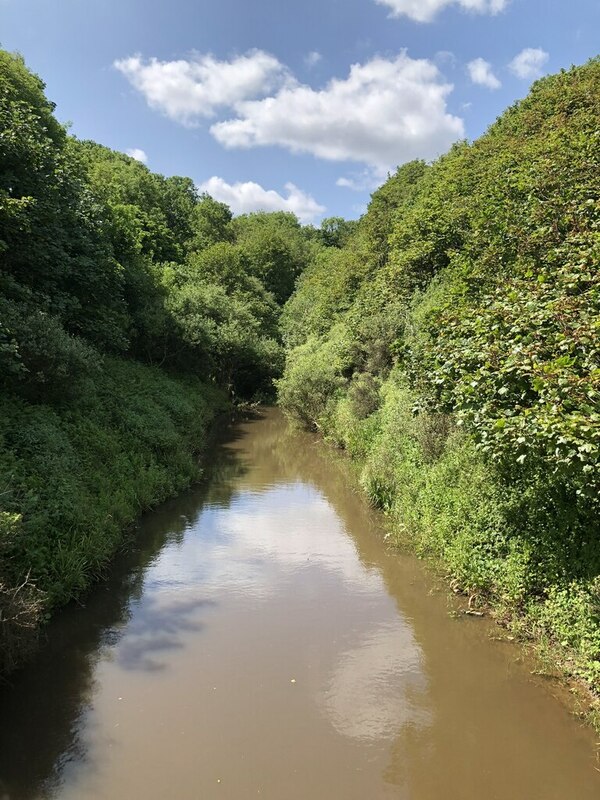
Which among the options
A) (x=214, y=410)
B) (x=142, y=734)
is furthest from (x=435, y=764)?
(x=214, y=410)

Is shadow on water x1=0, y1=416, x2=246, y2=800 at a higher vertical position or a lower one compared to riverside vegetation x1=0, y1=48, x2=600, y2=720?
lower

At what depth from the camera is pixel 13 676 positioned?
771cm

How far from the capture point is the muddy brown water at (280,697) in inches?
239

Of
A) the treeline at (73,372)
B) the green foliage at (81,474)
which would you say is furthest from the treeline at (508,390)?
the treeline at (73,372)

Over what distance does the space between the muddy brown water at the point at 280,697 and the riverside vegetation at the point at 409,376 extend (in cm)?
85

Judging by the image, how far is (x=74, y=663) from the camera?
8203 mm

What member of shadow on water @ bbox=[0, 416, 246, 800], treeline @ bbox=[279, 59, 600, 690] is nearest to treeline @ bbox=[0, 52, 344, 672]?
shadow on water @ bbox=[0, 416, 246, 800]

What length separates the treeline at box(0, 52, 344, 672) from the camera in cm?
927

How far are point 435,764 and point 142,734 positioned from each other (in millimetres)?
3596

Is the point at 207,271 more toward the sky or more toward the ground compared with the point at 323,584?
more toward the sky

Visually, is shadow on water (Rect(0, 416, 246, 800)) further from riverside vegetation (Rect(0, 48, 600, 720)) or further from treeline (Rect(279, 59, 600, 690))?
treeline (Rect(279, 59, 600, 690))

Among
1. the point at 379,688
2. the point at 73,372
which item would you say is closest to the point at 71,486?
the point at 73,372

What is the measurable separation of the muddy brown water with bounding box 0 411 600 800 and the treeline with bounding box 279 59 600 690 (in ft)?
3.57

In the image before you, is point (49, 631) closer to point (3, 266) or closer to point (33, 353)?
point (33, 353)
